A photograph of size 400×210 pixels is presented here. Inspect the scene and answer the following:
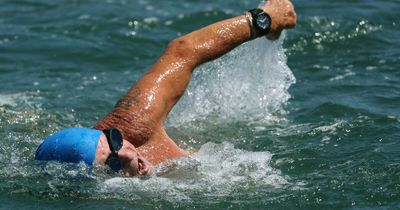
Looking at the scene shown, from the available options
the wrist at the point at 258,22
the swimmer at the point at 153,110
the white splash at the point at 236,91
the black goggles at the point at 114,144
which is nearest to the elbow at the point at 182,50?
the swimmer at the point at 153,110

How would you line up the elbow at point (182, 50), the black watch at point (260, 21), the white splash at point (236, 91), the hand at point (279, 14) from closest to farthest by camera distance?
the elbow at point (182, 50) < the black watch at point (260, 21) < the hand at point (279, 14) < the white splash at point (236, 91)

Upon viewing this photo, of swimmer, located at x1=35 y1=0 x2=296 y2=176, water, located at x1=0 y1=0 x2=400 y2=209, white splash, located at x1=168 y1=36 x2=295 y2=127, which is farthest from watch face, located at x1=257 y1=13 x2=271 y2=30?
white splash, located at x1=168 y1=36 x2=295 y2=127

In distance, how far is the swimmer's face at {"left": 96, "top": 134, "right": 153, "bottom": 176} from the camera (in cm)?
672

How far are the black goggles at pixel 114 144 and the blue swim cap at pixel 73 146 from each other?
9 cm

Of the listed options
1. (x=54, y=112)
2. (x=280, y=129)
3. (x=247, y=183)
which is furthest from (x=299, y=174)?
(x=54, y=112)

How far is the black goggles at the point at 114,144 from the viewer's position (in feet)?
22.1

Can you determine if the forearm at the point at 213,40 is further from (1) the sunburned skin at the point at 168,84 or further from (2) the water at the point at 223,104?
(2) the water at the point at 223,104

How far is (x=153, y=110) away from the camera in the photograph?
741cm

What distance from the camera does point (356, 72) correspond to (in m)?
11.2

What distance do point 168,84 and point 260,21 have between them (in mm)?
1022

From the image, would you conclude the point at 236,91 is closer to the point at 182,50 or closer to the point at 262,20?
the point at 262,20

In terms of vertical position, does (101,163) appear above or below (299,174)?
above

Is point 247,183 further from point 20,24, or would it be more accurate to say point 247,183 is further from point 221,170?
point 20,24

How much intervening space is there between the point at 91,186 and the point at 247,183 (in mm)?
1304
